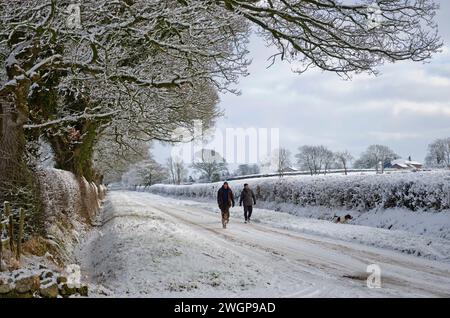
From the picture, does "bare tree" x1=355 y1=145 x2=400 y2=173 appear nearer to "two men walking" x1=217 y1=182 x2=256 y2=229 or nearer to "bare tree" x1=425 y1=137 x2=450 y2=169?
"bare tree" x1=425 y1=137 x2=450 y2=169

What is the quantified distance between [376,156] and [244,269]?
121277 millimetres

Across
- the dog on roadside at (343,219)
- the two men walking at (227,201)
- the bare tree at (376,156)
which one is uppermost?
the bare tree at (376,156)

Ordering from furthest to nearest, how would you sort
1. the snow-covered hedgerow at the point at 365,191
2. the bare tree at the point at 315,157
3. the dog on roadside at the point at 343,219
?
1. the bare tree at the point at 315,157
2. the dog on roadside at the point at 343,219
3. the snow-covered hedgerow at the point at 365,191

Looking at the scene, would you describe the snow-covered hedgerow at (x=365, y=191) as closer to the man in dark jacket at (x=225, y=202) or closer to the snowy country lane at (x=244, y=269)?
the snowy country lane at (x=244, y=269)

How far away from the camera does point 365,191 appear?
62.5ft

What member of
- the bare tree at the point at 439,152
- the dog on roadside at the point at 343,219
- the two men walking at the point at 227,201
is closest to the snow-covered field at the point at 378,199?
the dog on roadside at the point at 343,219

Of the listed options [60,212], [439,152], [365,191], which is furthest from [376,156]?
[60,212]

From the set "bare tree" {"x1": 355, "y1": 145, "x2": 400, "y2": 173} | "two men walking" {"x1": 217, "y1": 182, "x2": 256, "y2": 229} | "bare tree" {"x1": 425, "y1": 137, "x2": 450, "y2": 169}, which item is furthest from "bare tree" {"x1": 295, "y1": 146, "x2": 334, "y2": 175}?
"two men walking" {"x1": 217, "y1": 182, "x2": 256, "y2": 229}

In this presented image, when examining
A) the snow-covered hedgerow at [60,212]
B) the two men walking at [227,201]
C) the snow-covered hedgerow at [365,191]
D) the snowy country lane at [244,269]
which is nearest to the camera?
the snowy country lane at [244,269]

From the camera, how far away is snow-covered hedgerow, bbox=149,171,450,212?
50.0 feet

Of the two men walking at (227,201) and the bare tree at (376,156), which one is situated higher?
the bare tree at (376,156)

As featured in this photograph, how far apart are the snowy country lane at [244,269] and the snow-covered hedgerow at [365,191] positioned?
15.5 ft

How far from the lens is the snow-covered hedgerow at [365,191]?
15.2m

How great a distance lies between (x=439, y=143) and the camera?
114750 mm
